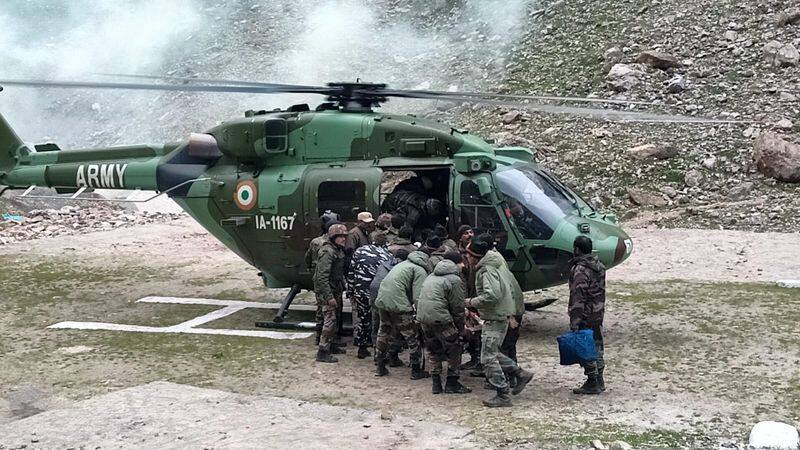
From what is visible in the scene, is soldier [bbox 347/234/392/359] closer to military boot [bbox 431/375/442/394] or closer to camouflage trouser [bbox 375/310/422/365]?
camouflage trouser [bbox 375/310/422/365]

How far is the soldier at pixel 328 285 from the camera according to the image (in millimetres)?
8039

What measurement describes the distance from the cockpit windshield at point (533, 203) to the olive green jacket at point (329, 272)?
5.71 ft

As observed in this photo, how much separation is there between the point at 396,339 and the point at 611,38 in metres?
15.3

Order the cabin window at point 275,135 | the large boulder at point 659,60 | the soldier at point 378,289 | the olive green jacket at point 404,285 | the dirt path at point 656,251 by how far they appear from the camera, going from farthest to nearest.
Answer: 1. the large boulder at point 659,60
2. the dirt path at point 656,251
3. the cabin window at point 275,135
4. the soldier at point 378,289
5. the olive green jacket at point 404,285

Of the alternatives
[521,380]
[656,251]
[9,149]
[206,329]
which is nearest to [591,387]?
[521,380]

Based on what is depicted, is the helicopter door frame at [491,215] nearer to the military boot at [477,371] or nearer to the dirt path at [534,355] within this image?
the dirt path at [534,355]

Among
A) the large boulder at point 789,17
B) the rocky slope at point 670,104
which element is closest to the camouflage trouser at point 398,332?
the rocky slope at point 670,104

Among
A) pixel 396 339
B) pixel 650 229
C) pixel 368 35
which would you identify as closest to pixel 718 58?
pixel 650 229

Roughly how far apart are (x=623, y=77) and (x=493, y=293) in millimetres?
13620

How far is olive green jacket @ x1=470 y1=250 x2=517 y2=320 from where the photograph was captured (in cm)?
653

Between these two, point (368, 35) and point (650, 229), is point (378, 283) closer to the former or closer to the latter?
point (650, 229)

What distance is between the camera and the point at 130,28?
1144 inches

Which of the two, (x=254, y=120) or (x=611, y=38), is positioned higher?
(x=611, y=38)

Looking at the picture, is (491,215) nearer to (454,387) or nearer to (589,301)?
(589,301)
